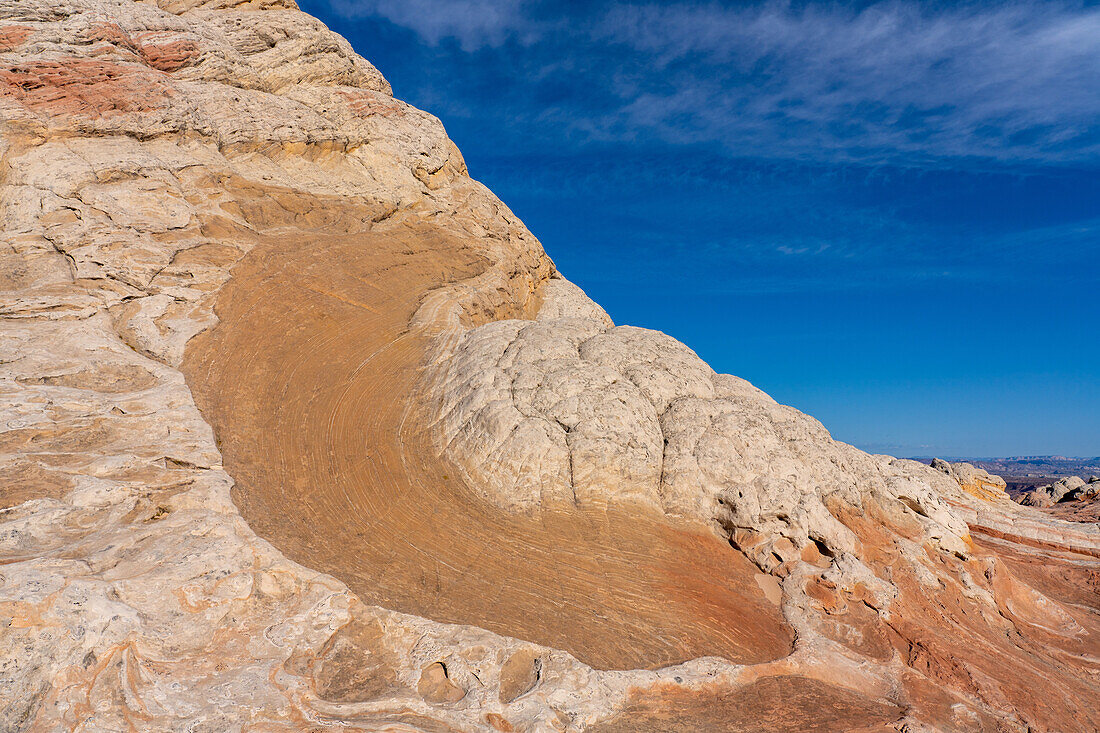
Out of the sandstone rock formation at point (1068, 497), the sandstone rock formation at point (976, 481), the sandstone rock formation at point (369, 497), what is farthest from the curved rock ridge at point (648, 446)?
the sandstone rock formation at point (1068, 497)

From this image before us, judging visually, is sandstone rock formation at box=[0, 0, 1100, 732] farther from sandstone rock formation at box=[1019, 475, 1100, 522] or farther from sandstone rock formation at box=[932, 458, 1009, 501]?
sandstone rock formation at box=[1019, 475, 1100, 522]

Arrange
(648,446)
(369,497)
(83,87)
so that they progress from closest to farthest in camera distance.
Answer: (369,497), (648,446), (83,87)

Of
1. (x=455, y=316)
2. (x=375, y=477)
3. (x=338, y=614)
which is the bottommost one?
(x=338, y=614)

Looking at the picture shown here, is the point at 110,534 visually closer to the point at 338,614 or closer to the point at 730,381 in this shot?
the point at 338,614

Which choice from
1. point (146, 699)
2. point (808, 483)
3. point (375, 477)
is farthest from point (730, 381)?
point (146, 699)

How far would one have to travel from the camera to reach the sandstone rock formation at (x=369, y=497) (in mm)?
7391

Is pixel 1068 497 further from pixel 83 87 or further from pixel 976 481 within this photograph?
pixel 83 87

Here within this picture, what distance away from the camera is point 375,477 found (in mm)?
11094

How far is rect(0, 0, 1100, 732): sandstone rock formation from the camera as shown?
24.2 feet

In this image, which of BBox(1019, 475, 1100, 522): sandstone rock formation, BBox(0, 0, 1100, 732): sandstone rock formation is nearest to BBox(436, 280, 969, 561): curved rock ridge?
BBox(0, 0, 1100, 732): sandstone rock formation

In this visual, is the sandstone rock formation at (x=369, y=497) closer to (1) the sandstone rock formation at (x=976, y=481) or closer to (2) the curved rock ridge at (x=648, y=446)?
(2) the curved rock ridge at (x=648, y=446)

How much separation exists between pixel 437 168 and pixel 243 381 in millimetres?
10415

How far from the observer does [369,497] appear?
10.7 meters

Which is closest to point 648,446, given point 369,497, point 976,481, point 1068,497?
point 369,497
